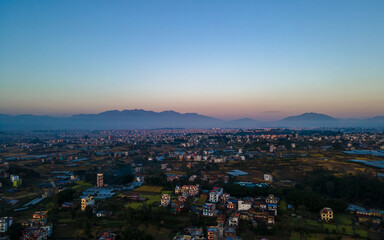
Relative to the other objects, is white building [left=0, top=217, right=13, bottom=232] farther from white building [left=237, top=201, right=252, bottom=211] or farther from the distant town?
white building [left=237, top=201, right=252, bottom=211]

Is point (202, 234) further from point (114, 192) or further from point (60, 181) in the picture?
point (60, 181)

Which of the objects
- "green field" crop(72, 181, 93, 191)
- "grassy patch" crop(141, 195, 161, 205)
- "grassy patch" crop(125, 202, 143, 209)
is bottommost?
"green field" crop(72, 181, 93, 191)

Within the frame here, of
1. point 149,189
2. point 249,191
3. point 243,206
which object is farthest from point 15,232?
point 249,191

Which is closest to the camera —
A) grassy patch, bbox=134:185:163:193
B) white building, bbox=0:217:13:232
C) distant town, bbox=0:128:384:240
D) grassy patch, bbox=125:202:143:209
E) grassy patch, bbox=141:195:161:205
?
distant town, bbox=0:128:384:240

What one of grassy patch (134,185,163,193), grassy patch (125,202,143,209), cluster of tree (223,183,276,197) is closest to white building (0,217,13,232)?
grassy patch (125,202,143,209)

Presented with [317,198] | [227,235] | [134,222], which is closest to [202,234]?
[227,235]

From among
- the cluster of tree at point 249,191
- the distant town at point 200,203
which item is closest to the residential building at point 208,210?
the distant town at point 200,203

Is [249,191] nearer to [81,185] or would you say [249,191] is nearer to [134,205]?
[134,205]

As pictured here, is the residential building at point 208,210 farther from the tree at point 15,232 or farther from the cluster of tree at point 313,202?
the tree at point 15,232

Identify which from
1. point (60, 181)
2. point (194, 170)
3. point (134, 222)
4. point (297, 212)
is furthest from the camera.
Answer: point (194, 170)
